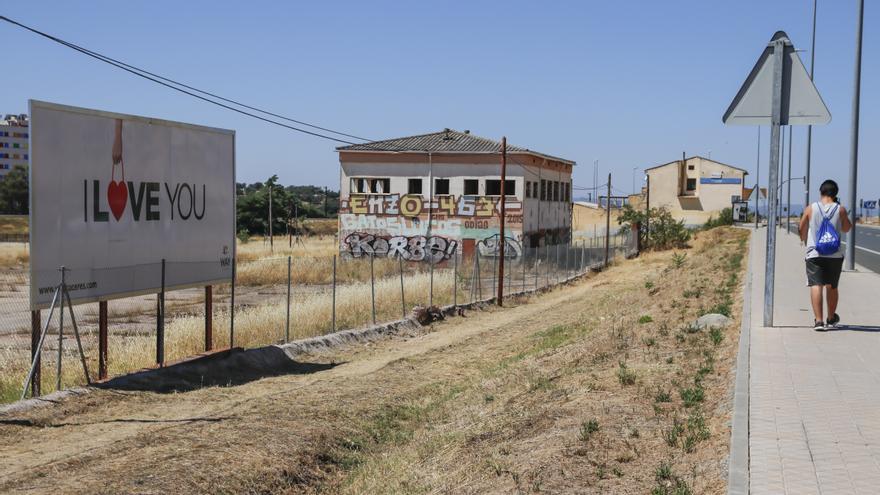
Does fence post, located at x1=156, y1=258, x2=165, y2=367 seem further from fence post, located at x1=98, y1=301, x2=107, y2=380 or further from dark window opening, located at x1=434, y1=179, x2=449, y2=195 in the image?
dark window opening, located at x1=434, y1=179, x2=449, y2=195

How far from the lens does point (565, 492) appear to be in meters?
5.95

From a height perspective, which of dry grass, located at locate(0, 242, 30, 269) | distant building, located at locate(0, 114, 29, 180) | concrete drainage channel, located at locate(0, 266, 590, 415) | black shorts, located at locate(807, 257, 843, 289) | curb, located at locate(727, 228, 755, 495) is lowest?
dry grass, located at locate(0, 242, 30, 269)

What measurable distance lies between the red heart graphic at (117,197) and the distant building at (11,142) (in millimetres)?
197987

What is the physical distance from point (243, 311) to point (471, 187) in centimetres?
2819

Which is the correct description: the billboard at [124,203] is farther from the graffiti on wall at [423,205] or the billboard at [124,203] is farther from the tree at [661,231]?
the tree at [661,231]

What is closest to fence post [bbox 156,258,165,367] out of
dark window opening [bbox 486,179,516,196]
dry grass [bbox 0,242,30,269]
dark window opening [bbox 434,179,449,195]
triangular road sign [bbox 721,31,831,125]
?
triangular road sign [bbox 721,31,831,125]

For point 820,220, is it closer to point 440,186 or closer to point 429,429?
point 429,429

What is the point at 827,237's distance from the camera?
34.3ft

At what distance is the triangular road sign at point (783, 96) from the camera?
10.2 metres

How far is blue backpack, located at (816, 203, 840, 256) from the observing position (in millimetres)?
10422

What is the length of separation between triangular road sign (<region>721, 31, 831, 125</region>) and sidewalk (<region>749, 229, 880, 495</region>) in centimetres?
251

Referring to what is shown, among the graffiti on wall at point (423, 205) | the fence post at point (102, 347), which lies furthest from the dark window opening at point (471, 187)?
the fence post at point (102, 347)

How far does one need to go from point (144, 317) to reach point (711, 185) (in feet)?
268

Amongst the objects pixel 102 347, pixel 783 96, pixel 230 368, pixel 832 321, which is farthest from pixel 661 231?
pixel 102 347
